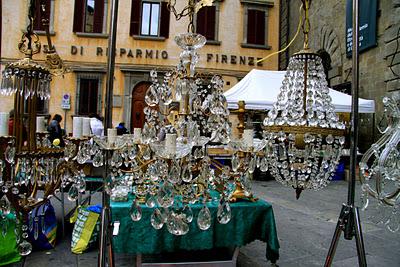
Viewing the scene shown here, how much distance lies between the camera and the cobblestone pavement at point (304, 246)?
304 centimetres

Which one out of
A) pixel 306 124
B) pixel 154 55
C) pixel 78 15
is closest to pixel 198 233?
pixel 306 124

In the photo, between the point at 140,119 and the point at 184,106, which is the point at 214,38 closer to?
the point at 140,119

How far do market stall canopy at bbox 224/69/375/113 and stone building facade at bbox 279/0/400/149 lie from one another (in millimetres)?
741

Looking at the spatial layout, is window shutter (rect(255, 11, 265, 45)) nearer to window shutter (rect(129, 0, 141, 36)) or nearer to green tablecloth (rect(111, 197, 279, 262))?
window shutter (rect(129, 0, 141, 36))

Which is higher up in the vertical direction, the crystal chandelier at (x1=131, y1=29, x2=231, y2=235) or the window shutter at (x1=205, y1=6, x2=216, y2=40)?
the window shutter at (x1=205, y1=6, x2=216, y2=40)

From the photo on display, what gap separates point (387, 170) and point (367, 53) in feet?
26.5

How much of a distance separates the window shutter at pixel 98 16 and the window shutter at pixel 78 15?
48cm

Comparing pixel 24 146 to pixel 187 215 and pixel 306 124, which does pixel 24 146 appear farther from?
pixel 306 124

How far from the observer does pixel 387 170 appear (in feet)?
4.19

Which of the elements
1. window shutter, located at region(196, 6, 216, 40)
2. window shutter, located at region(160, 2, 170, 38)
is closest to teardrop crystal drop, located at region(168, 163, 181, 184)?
window shutter, located at region(160, 2, 170, 38)

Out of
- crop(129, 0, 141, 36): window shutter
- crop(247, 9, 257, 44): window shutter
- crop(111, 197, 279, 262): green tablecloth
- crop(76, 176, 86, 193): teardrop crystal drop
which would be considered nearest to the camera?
crop(76, 176, 86, 193): teardrop crystal drop

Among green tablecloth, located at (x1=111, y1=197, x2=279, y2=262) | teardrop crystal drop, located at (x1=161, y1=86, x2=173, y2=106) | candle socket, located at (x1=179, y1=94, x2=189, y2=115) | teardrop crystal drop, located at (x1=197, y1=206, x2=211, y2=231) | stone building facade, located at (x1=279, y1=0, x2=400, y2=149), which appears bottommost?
green tablecloth, located at (x1=111, y1=197, x2=279, y2=262)

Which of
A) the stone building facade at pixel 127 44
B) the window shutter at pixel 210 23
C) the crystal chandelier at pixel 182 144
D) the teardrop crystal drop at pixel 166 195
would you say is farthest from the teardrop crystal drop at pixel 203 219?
the window shutter at pixel 210 23

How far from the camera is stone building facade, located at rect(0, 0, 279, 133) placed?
12.2 m
